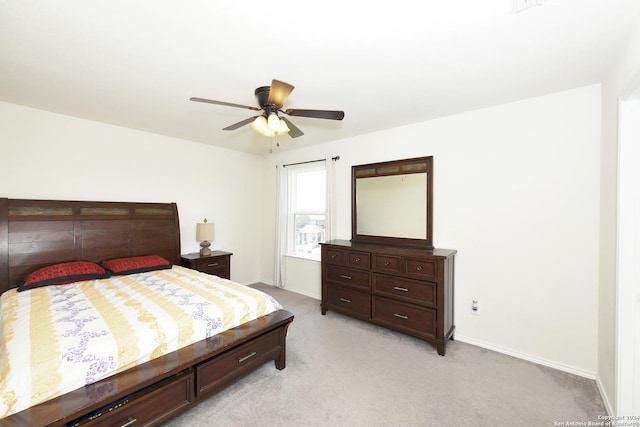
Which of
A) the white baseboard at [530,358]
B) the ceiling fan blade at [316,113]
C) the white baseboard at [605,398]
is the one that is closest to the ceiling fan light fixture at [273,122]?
the ceiling fan blade at [316,113]

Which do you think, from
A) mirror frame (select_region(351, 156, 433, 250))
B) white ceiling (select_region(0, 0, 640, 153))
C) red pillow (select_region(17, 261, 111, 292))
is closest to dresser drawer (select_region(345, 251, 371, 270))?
mirror frame (select_region(351, 156, 433, 250))

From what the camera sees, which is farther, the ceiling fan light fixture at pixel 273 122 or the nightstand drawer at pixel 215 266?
the nightstand drawer at pixel 215 266

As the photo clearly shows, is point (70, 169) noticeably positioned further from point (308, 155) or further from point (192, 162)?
point (308, 155)

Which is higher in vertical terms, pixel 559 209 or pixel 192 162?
pixel 192 162

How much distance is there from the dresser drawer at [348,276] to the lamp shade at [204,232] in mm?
1895

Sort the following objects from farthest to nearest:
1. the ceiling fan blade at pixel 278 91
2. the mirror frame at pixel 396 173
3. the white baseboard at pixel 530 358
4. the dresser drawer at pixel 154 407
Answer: the mirror frame at pixel 396 173 → the white baseboard at pixel 530 358 → the ceiling fan blade at pixel 278 91 → the dresser drawer at pixel 154 407

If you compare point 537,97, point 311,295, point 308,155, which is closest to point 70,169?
point 308,155

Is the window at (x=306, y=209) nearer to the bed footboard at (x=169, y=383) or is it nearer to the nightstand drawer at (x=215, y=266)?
the nightstand drawer at (x=215, y=266)

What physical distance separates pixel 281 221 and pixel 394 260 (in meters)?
2.42

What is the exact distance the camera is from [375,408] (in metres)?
1.97

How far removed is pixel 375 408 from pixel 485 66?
107 inches

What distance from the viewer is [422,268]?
9.33 feet

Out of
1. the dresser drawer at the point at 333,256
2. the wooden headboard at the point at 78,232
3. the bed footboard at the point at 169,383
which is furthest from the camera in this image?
the dresser drawer at the point at 333,256

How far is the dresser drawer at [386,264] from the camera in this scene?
3045mm
